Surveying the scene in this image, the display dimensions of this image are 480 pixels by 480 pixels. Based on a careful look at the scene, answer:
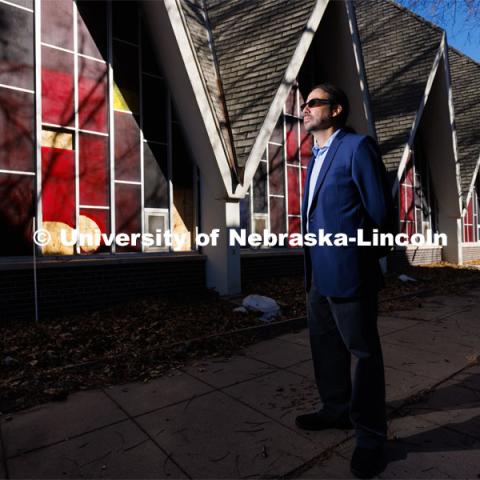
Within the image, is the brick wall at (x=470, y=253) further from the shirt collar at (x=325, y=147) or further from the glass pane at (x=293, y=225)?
the shirt collar at (x=325, y=147)

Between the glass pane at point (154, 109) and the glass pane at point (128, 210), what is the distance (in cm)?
129

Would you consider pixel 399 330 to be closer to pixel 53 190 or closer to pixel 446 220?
pixel 53 190

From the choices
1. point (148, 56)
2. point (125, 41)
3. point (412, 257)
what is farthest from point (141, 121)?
point (412, 257)

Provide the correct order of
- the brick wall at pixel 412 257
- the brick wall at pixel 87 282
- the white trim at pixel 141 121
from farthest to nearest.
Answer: the brick wall at pixel 412 257 → the white trim at pixel 141 121 → the brick wall at pixel 87 282

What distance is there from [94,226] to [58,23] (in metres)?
3.86

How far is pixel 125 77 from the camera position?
8320mm

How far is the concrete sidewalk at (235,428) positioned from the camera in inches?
101

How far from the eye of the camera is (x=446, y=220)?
18438mm

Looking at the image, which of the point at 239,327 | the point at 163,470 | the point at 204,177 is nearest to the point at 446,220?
the point at 204,177

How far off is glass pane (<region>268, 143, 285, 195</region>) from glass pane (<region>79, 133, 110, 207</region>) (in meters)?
4.93

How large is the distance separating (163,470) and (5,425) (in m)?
1.59

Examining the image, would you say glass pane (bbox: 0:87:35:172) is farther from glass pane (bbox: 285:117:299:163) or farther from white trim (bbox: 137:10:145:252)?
glass pane (bbox: 285:117:299:163)

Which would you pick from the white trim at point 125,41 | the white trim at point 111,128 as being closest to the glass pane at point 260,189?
the white trim at point 111,128

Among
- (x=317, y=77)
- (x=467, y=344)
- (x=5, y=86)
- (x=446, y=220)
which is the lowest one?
(x=467, y=344)
